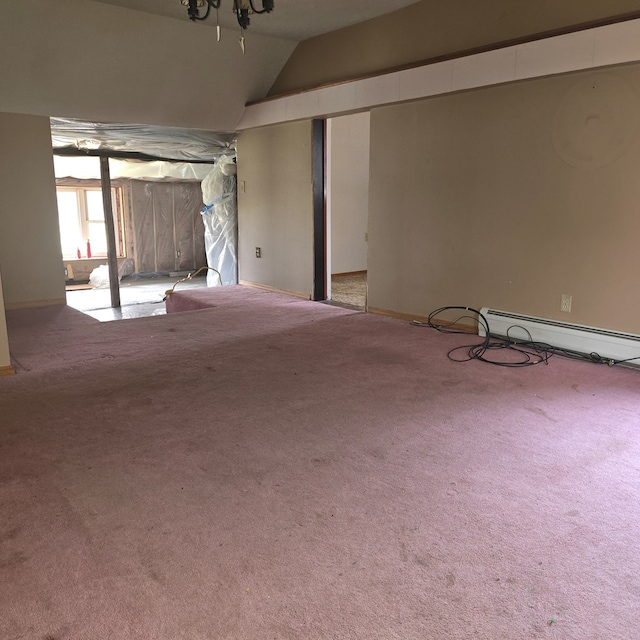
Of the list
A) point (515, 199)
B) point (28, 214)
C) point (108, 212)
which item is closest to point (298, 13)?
point (515, 199)

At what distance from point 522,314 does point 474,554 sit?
2614 millimetres

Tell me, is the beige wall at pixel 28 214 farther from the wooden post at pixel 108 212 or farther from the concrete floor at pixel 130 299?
the wooden post at pixel 108 212

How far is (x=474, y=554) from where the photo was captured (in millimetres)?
1620

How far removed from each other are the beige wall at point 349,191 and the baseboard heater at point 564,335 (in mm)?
3801

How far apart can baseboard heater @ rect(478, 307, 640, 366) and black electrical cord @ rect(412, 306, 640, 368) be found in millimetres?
20

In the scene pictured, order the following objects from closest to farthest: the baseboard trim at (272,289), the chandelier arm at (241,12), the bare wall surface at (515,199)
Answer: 1. the chandelier arm at (241,12)
2. the bare wall surface at (515,199)
3. the baseboard trim at (272,289)

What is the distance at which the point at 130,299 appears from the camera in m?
7.94

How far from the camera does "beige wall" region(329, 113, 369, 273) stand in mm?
7464

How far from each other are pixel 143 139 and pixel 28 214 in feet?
5.55

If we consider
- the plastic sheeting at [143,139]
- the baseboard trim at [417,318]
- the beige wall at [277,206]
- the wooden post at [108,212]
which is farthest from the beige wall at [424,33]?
the wooden post at [108,212]

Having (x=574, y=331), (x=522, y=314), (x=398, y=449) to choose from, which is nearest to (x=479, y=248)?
(x=522, y=314)

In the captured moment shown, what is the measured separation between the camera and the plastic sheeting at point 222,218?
23.1 ft

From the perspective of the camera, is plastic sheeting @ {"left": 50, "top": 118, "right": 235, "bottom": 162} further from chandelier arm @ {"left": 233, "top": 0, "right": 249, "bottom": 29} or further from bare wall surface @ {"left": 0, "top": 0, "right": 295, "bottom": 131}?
chandelier arm @ {"left": 233, "top": 0, "right": 249, "bottom": 29}

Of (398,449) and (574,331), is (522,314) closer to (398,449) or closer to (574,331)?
(574,331)
